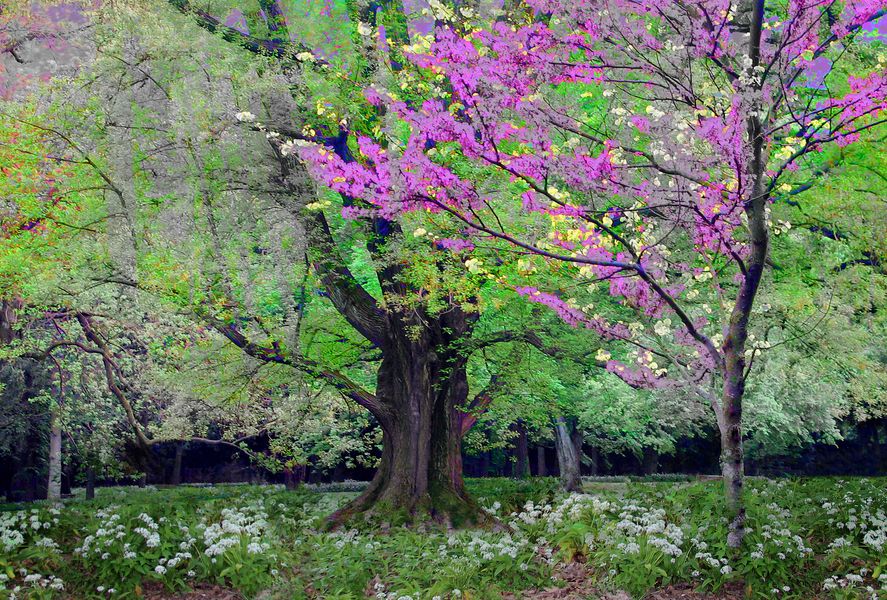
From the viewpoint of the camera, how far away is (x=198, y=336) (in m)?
19.2

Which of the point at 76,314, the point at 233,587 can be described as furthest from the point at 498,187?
the point at 76,314

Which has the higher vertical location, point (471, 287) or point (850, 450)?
point (471, 287)

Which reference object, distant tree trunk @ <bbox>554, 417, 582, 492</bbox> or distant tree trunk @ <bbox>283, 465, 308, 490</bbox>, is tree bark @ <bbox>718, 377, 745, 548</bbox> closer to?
distant tree trunk @ <bbox>554, 417, 582, 492</bbox>

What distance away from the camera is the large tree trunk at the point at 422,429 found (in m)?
14.3

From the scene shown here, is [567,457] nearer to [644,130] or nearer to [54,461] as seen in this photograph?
[54,461]

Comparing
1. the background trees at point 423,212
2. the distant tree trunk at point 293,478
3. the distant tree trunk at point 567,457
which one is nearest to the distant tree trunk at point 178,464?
the distant tree trunk at point 293,478

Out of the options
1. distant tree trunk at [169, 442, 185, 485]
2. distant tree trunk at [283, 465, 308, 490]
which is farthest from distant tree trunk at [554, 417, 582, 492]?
distant tree trunk at [169, 442, 185, 485]

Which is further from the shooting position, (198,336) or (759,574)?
(198,336)

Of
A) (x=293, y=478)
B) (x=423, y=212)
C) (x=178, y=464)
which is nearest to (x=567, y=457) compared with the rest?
(x=293, y=478)

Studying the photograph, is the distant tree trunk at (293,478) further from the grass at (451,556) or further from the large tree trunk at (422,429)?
the grass at (451,556)

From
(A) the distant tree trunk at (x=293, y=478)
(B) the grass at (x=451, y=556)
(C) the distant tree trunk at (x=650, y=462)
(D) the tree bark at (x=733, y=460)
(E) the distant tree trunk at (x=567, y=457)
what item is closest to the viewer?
(B) the grass at (x=451, y=556)

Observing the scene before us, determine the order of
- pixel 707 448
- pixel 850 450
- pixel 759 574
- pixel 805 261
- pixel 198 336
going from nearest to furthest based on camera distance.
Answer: pixel 759 574 < pixel 805 261 < pixel 198 336 < pixel 850 450 < pixel 707 448

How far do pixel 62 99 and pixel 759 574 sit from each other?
13034 mm

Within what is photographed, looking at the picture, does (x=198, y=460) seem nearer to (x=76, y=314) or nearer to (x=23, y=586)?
(x=76, y=314)
